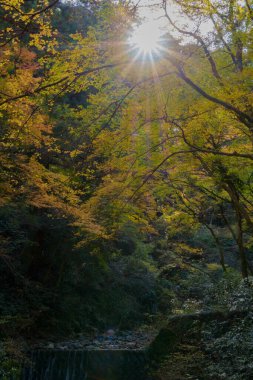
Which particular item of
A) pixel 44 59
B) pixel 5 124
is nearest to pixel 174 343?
pixel 5 124

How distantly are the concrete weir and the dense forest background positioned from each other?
32.5 inches

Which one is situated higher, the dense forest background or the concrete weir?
the dense forest background

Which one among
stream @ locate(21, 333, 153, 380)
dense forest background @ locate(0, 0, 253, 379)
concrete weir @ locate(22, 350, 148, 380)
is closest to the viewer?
dense forest background @ locate(0, 0, 253, 379)

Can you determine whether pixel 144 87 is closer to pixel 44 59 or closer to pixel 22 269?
pixel 44 59

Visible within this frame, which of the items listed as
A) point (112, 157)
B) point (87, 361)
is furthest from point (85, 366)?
point (112, 157)

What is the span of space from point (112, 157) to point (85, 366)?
19.9 ft

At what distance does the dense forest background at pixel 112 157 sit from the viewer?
573cm

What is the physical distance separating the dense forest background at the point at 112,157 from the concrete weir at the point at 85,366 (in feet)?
2.71

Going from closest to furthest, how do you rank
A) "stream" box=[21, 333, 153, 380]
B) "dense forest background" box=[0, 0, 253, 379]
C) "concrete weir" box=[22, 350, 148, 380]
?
"dense forest background" box=[0, 0, 253, 379]
"concrete weir" box=[22, 350, 148, 380]
"stream" box=[21, 333, 153, 380]

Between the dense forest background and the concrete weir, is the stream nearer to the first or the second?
the concrete weir

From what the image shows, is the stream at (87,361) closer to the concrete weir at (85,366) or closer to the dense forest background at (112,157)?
the concrete weir at (85,366)

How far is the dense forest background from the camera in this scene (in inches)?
226

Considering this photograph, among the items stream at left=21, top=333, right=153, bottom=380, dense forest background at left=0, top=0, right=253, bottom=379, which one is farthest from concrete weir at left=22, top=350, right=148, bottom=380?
dense forest background at left=0, top=0, right=253, bottom=379

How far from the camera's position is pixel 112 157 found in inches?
320
